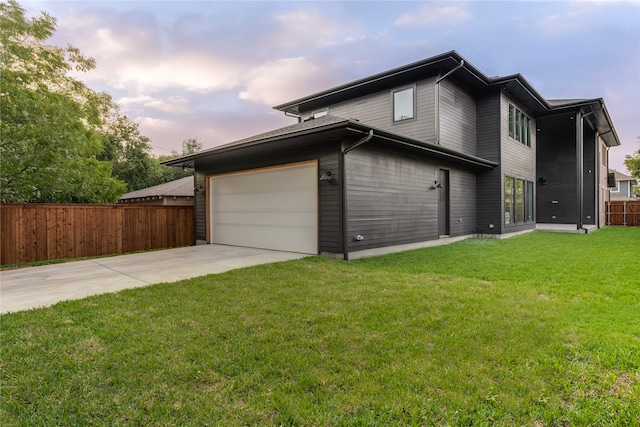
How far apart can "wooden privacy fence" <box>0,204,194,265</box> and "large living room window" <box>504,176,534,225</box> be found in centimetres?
1158

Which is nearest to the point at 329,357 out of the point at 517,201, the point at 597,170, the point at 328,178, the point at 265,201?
the point at 328,178

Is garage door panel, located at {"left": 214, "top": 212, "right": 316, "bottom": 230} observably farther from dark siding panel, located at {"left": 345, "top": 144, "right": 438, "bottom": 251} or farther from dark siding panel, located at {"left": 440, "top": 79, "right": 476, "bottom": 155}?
dark siding panel, located at {"left": 440, "top": 79, "right": 476, "bottom": 155}

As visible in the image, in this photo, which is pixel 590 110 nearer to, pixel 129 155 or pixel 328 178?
pixel 328 178

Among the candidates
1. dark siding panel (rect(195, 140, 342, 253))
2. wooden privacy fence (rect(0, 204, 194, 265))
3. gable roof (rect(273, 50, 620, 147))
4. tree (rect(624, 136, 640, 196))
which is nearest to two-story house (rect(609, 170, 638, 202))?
tree (rect(624, 136, 640, 196))

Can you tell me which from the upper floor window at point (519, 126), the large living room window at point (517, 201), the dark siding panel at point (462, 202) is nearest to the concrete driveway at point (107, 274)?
the dark siding panel at point (462, 202)

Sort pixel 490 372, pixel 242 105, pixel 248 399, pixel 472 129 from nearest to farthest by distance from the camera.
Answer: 1. pixel 248 399
2. pixel 490 372
3. pixel 472 129
4. pixel 242 105

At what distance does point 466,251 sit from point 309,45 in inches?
307

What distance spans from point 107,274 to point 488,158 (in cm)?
1189

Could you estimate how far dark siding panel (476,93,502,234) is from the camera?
1120 centimetres

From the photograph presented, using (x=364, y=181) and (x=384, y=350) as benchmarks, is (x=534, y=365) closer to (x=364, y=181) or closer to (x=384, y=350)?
(x=384, y=350)

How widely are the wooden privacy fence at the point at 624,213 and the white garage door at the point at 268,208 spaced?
21388 mm

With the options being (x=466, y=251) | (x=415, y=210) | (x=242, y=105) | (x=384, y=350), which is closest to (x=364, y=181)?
(x=415, y=210)

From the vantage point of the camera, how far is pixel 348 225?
264 inches

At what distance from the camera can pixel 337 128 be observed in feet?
20.0
